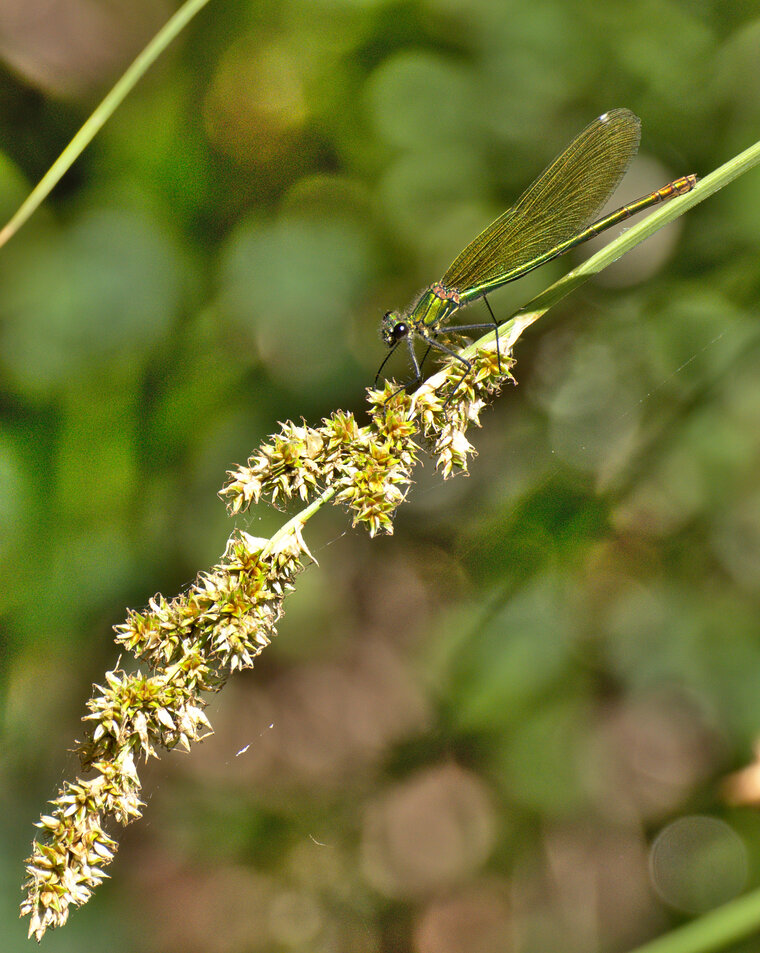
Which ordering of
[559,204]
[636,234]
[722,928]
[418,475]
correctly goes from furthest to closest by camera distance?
[418,475], [559,204], [722,928], [636,234]

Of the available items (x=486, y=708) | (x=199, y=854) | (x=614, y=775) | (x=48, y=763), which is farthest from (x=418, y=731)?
(x=48, y=763)

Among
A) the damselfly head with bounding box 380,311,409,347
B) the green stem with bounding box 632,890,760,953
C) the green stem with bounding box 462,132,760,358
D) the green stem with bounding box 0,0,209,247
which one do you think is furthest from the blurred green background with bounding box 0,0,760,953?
the green stem with bounding box 462,132,760,358

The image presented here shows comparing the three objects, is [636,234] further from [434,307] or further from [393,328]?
[393,328]

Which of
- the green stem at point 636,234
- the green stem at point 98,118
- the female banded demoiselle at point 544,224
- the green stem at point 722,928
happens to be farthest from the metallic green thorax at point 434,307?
the green stem at point 722,928

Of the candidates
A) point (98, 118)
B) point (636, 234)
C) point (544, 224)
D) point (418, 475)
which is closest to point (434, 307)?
point (544, 224)

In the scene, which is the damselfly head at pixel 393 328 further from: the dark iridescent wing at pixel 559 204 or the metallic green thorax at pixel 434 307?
the dark iridescent wing at pixel 559 204

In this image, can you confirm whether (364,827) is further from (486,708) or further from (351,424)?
(351,424)
